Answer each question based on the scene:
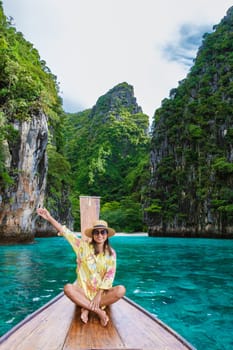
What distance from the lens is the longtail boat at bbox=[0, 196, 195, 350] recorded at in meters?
2.69

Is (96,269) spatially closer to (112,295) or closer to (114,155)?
(112,295)

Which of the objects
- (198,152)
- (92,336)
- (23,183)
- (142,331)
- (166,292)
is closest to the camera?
(92,336)

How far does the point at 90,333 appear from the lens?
302 centimetres

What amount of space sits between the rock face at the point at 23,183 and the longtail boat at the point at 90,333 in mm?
14705

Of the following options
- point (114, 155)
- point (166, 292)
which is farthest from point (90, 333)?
point (114, 155)

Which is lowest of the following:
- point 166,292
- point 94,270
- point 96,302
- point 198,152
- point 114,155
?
point 166,292

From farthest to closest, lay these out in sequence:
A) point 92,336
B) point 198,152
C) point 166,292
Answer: point 198,152 → point 166,292 → point 92,336

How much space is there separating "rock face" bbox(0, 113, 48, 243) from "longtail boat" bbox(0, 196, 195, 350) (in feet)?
48.2

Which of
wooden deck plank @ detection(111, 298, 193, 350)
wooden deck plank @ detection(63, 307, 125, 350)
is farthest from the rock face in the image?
wooden deck plank @ detection(63, 307, 125, 350)

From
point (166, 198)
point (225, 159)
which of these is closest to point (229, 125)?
point (225, 159)

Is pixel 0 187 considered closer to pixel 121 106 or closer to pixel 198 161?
pixel 198 161

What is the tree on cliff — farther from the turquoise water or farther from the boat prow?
the boat prow

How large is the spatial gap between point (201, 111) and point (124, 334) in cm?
3547

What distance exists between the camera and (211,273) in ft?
31.2
